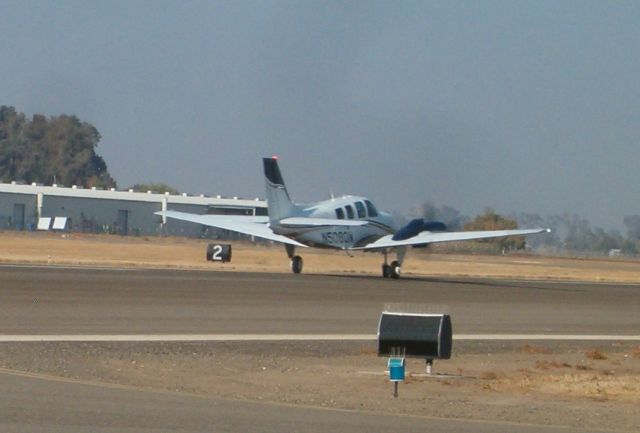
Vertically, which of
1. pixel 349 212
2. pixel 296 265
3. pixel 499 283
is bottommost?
pixel 499 283

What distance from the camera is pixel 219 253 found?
63.8 meters

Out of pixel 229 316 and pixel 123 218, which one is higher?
pixel 123 218

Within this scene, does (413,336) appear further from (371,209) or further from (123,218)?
(123,218)

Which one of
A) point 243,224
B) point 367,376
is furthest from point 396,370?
point 243,224

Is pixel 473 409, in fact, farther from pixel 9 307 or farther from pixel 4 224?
pixel 4 224

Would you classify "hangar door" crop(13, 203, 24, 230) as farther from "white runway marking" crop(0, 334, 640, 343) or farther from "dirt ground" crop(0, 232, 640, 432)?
"dirt ground" crop(0, 232, 640, 432)

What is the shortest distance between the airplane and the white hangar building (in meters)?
62.8

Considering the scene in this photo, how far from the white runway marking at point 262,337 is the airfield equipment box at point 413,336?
6045mm

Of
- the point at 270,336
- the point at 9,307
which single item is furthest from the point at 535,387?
the point at 9,307

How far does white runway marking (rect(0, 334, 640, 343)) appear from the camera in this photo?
22.7 meters

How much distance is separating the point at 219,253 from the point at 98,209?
63679mm

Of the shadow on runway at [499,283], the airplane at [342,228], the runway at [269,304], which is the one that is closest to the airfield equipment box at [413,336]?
the runway at [269,304]

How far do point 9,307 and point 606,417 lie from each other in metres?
17.0

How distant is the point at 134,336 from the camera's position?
24031 mm
